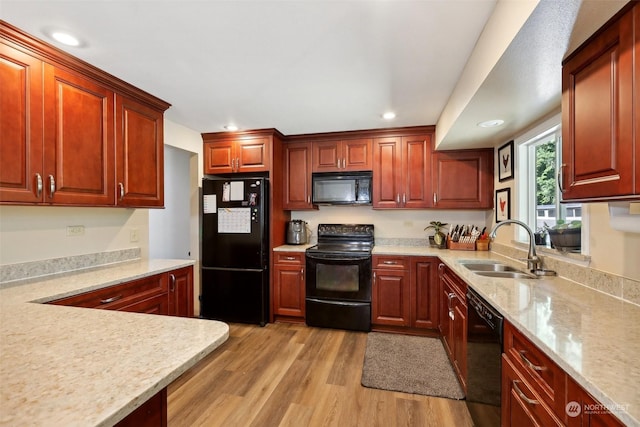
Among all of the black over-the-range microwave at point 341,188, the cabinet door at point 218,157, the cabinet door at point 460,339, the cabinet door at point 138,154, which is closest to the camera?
the cabinet door at point 460,339

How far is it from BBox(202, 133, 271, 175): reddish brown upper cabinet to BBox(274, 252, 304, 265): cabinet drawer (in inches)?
40.4

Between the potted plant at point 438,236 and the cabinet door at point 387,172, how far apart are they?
1.75 ft

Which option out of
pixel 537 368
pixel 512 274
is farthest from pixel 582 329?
pixel 512 274

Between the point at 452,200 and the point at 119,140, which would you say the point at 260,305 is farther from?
the point at 452,200

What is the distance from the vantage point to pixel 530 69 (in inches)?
53.8

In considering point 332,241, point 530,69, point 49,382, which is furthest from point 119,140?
point 530,69

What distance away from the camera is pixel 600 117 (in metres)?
1.03

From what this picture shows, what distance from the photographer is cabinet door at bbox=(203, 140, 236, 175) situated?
11.2ft

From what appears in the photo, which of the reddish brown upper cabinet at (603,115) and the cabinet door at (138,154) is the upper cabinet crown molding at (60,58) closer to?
the cabinet door at (138,154)

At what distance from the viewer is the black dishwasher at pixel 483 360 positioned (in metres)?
1.33

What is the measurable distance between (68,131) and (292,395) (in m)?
2.33

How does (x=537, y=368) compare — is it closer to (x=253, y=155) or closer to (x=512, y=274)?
(x=512, y=274)

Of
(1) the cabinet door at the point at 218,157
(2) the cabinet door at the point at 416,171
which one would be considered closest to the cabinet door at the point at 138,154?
(1) the cabinet door at the point at 218,157

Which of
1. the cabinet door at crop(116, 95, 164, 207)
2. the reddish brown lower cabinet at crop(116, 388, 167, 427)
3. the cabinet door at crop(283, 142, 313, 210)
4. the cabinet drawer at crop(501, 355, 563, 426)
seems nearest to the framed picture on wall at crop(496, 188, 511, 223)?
the cabinet drawer at crop(501, 355, 563, 426)
